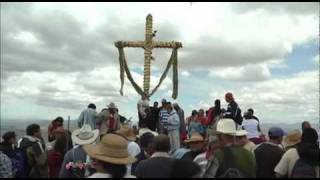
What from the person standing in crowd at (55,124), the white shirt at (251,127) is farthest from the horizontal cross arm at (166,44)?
the white shirt at (251,127)

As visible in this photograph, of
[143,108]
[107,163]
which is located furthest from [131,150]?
[143,108]

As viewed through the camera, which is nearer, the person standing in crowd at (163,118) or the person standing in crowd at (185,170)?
the person standing in crowd at (185,170)

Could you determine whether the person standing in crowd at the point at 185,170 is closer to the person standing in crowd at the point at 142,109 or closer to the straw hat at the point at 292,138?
the straw hat at the point at 292,138

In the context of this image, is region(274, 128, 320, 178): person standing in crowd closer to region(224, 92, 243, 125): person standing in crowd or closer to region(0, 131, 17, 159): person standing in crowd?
region(0, 131, 17, 159): person standing in crowd

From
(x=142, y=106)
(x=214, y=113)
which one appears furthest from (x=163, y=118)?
(x=214, y=113)

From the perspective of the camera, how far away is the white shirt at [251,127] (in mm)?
11584

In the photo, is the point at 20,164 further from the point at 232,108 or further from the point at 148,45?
the point at 148,45

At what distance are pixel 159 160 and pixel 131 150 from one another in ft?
8.29

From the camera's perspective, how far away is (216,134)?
24.6 ft

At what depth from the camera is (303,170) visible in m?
6.98

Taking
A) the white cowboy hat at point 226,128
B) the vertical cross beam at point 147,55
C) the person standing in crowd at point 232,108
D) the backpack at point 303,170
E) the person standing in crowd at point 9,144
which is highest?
the vertical cross beam at point 147,55

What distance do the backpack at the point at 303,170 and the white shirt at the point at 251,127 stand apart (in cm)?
438

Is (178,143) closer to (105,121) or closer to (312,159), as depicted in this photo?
(105,121)

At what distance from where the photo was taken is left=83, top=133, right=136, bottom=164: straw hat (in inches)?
221
